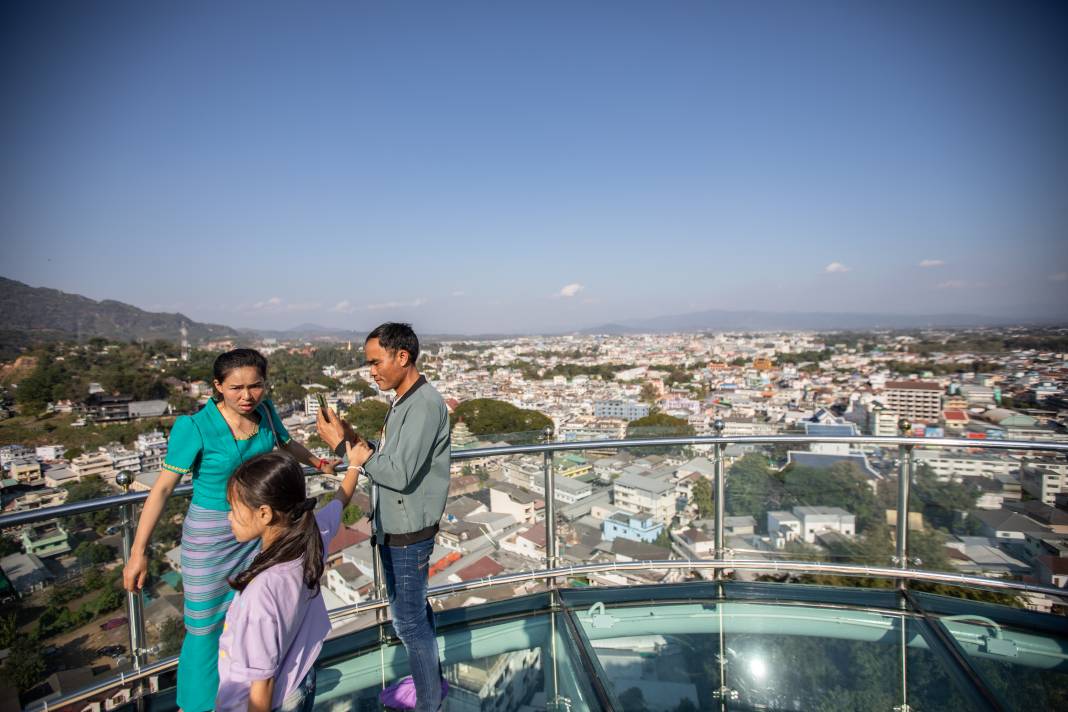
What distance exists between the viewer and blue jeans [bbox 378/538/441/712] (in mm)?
1924

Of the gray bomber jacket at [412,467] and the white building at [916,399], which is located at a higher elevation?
the gray bomber jacket at [412,467]

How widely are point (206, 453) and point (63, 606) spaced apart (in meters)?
1.09

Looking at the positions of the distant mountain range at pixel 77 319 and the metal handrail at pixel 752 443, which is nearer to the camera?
the metal handrail at pixel 752 443

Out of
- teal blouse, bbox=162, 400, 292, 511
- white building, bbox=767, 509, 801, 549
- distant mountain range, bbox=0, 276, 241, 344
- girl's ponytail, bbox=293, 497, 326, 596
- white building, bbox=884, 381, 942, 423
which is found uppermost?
distant mountain range, bbox=0, 276, 241, 344

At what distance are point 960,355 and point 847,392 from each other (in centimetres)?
555

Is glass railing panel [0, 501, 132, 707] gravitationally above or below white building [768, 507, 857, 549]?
above

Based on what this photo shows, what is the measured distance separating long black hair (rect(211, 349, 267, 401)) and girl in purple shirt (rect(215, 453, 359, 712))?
554mm

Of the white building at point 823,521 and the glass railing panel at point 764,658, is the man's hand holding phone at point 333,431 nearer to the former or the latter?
the glass railing panel at point 764,658

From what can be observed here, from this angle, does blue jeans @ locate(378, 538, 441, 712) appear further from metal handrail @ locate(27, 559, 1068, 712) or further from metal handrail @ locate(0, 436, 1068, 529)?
metal handrail @ locate(0, 436, 1068, 529)

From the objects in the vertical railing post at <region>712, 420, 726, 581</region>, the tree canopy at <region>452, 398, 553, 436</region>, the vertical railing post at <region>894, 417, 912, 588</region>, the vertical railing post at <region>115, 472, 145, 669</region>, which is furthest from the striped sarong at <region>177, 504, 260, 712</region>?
the tree canopy at <region>452, 398, 553, 436</region>

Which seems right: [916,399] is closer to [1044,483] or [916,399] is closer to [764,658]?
[1044,483]

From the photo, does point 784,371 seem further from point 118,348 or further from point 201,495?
point 201,495

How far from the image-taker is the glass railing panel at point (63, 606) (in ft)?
6.46

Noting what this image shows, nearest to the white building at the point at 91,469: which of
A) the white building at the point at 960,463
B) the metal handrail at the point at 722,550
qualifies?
the metal handrail at the point at 722,550
